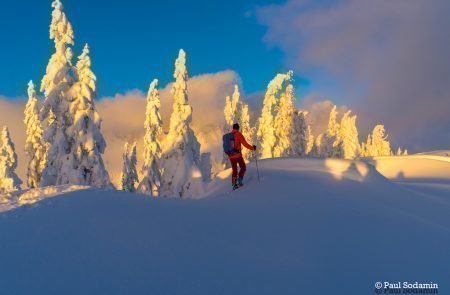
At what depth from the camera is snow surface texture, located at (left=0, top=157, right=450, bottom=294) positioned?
3553 millimetres

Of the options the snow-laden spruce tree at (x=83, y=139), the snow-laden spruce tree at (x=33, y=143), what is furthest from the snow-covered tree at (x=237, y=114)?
the snow-laden spruce tree at (x=83, y=139)

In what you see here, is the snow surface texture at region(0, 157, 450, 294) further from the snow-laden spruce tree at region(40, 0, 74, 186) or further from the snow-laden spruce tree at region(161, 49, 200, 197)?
the snow-laden spruce tree at region(161, 49, 200, 197)

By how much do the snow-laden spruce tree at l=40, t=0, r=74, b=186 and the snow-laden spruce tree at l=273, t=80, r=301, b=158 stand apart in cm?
3134

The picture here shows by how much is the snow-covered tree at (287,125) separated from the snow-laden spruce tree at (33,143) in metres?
29.1

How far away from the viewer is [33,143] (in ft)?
116

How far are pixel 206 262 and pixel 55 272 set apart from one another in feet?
5.14

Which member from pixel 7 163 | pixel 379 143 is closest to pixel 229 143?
pixel 7 163

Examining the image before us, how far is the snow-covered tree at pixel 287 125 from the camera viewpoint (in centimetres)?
4969

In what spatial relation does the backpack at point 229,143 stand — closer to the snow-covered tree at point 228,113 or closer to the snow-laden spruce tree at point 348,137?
the snow-covered tree at point 228,113

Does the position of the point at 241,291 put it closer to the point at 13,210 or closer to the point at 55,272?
the point at 55,272

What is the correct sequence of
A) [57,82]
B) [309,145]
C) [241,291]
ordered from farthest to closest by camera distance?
[309,145], [57,82], [241,291]

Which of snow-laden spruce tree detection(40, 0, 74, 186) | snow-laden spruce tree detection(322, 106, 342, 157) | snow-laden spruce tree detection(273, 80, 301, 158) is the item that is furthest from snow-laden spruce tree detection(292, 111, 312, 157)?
snow-laden spruce tree detection(40, 0, 74, 186)

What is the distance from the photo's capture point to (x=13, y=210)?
5.20 meters

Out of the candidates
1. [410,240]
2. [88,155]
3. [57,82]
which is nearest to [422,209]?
[410,240]
